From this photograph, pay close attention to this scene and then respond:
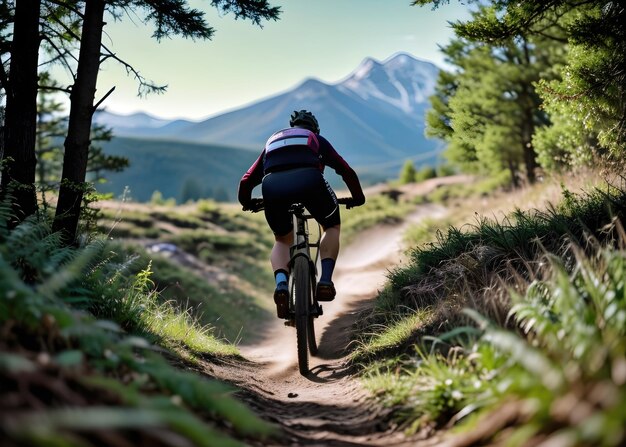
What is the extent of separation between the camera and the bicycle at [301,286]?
529cm

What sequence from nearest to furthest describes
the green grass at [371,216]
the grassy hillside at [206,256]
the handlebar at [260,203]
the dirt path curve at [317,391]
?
the dirt path curve at [317,391] → the handlebar at [260,203] → the grassy hillside at [206,256] → the green grass at [371,216]

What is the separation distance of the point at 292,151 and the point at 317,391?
241cm

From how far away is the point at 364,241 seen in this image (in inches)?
851

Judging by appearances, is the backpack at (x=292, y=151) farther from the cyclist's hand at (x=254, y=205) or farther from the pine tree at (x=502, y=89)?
the pine tree at (x=502, y=89)

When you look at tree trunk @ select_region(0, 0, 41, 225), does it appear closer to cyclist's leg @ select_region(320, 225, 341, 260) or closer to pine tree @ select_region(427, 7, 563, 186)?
cyclist's leg @ select_region(320, 225, 341, 260)

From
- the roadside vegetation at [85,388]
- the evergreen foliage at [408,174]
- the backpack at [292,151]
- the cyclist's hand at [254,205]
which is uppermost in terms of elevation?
the evergreen foliage at [408,174]

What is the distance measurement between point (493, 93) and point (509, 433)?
18.8 m

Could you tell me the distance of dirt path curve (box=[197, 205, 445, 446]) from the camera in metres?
3.26

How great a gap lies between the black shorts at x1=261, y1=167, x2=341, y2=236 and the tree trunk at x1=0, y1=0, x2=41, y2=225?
2627mm

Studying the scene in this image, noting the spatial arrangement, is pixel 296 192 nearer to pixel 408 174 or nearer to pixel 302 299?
pixel 302 299

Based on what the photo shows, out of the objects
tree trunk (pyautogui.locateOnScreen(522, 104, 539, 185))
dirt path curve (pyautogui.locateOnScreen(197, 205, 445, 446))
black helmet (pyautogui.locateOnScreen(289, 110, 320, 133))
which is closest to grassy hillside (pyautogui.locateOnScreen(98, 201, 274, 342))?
dirt path curve (pyautogui.locateOnScreen(197, 205, 445, 446))

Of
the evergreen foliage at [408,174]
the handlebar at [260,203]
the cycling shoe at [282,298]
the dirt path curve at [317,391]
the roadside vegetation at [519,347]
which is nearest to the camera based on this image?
the roadside vegetation at [519,347]

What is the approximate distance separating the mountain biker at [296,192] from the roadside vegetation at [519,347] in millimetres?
954

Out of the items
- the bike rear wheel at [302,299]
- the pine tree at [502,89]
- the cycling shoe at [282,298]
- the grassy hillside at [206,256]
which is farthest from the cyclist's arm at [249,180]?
the pine tree at [502,89]
